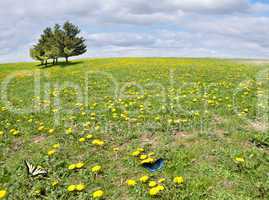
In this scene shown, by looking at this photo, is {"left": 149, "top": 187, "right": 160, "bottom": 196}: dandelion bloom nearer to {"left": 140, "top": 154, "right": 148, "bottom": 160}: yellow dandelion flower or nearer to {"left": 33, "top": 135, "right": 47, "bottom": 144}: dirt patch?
{"left": 140, "top": 154, "right": 148, "bottom": 160}: yellow dandelion flower

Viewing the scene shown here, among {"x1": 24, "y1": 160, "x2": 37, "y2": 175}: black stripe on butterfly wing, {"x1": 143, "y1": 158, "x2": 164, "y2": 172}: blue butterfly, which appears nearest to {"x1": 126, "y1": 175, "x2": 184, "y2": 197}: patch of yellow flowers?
{"x1": 143, "y1": 158, "x2": 164, "y2": 172}: blue butterfly

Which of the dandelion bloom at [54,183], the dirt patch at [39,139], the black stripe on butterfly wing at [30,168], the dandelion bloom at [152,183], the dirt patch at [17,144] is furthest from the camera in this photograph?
the dirt patch at [39,139]

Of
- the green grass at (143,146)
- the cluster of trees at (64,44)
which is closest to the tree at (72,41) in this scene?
the cluster of trees at (64,44)

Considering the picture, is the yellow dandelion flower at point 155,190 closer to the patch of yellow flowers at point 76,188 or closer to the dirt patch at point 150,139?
the patch of yellow flowers at point 76,188

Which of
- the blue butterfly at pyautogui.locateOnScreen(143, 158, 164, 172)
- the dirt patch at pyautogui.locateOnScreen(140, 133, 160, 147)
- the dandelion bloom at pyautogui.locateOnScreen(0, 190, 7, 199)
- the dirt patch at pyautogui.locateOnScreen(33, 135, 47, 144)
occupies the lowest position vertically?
the dandelion bloom at pyautogui.locateOnScreen(0, 190, 7, 199)

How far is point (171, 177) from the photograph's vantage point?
506 cm

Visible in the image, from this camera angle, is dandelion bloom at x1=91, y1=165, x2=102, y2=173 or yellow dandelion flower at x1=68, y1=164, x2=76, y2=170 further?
yellow dandelion flower at x1=68, y1=164, x2=76, y2=170

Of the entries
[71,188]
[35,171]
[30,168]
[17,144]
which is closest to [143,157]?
[71,188]

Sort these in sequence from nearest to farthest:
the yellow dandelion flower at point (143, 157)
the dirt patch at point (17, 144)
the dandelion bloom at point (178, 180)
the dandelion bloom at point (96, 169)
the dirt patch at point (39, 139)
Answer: the dandelion bloom at point (178, 180), the dandelion bloom at point (96, 169), the yellow dandelion flower at point (143, 157), the dirt patch at point (17, 144), the dirt patch at point (39, 139)

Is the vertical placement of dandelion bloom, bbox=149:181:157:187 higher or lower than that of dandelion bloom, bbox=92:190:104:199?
higher

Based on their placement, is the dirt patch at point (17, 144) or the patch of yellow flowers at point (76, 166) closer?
the patch of yellow flowers at point (76, 166)

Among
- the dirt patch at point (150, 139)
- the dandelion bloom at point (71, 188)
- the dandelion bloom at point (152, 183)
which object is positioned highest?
the dirt patch at point (150, 139)

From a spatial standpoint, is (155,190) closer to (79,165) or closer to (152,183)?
(152,183)

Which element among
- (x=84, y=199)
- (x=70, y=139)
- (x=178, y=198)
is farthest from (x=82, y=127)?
(x=178, y=198)
